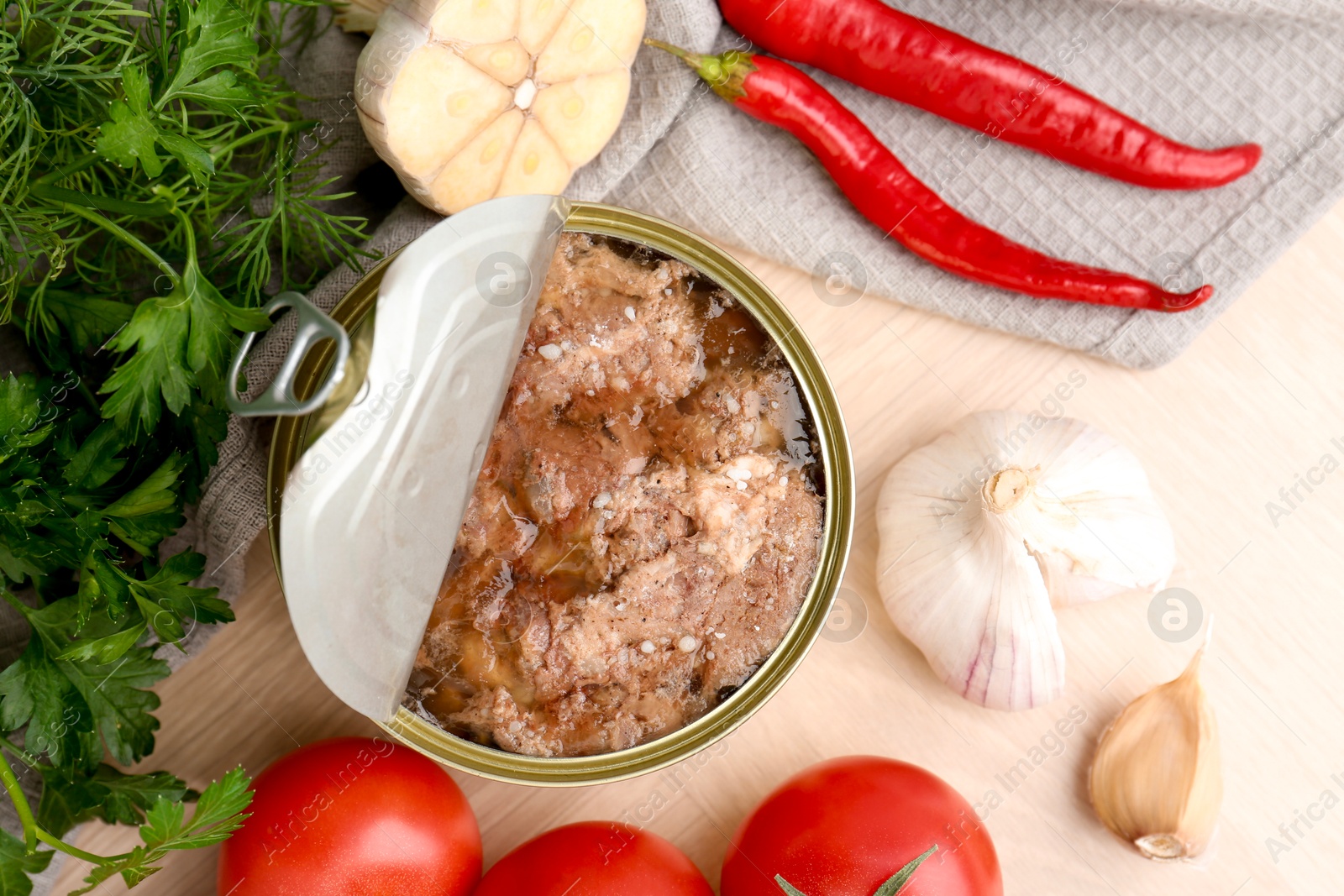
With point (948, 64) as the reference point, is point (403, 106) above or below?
below

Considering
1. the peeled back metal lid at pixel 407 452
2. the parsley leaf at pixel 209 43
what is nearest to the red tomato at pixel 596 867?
the peeled back metal lid at pixel 407 452

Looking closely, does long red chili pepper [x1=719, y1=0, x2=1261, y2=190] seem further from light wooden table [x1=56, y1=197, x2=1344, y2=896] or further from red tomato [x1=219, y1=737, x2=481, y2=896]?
red tomato [x1=219, y1=737, x2=481, y2=896]

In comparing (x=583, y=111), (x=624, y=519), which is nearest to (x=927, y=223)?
(x=583, y=111)

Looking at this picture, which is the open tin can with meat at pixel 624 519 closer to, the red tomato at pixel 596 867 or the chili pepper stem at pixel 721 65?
the red tomato at pixel 596 867

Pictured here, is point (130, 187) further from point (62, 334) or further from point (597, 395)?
point (597, 395)

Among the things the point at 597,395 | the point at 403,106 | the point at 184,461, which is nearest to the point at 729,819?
the point at 597,395
